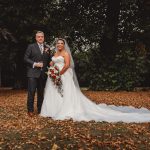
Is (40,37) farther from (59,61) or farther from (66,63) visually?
(66,63)

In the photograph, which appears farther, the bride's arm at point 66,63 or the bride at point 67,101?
the bride's arm at point 66,63

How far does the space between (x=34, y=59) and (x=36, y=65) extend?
35cm

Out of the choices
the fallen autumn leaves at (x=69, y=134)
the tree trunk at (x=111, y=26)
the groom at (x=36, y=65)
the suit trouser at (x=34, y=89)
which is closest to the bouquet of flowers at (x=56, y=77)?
the groom at (x=36, y=65)

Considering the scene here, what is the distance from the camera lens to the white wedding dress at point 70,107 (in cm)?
1470

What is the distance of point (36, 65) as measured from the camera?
15359 millimetres

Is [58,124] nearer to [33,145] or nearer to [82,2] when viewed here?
[33,145]

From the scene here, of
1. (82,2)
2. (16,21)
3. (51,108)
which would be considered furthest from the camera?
(82,2)

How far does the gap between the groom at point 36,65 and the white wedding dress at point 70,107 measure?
26 cm

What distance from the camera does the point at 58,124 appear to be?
13.2 m

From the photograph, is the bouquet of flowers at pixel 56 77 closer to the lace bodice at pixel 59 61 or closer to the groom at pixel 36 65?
the lace bodice at pixel 59 61

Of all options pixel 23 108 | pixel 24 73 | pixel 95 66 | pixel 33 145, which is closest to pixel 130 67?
pixel 95 66

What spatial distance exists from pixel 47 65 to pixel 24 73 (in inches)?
632

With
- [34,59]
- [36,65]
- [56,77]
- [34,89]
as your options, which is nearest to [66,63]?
[56,77]

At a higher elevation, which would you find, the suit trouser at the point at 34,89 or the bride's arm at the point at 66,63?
the bride's arm at the point at 66,63
